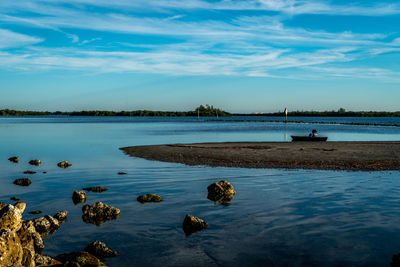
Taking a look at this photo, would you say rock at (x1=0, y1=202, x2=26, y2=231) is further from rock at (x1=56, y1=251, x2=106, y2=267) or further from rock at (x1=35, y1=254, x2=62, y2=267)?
rock at (x1=56, y1=251, x2=106, y2=267)

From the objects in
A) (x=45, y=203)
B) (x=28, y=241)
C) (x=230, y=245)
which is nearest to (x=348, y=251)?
(x=230, y=245)

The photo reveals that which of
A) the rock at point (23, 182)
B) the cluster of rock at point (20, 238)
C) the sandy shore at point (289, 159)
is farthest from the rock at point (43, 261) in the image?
the sandy shore at point (289, 159)

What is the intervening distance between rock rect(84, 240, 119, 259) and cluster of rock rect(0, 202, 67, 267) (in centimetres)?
129

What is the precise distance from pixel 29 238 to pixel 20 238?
0.76 feet

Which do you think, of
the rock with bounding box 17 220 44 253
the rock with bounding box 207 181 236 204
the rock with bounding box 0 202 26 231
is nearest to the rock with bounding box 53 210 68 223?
the rock with bounding box 17 220 44 253

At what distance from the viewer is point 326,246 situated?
451 inches

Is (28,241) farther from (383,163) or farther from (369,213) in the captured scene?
(383,163)

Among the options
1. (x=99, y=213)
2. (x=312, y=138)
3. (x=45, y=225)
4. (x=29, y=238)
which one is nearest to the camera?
(x=29, y=238)

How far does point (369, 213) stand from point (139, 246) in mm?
8972

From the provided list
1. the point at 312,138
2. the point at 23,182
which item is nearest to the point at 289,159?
the point at 23,182

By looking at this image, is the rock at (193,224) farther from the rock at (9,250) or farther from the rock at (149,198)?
the rock at (9,250)

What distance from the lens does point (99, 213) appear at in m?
14.3

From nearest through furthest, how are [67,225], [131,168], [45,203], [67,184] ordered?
1. [67,225]
2. [45,203]
3. [67,184]
4. [131,168]

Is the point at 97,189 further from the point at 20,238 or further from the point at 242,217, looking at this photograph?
the point at 20,238
